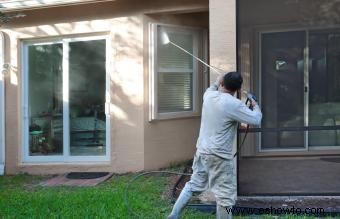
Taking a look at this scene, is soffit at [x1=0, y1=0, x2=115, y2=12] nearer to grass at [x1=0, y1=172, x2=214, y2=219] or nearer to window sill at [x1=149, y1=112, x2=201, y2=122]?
window sill at [x1=149, y1=112, x2=201, y2=122]

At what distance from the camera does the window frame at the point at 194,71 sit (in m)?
8.03

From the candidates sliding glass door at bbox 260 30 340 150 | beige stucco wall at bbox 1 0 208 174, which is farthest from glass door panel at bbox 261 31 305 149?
beige stucco wall at bbox 1 0 208 174

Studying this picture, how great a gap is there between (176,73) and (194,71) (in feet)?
1.35

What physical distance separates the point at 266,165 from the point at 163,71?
2.46 meters

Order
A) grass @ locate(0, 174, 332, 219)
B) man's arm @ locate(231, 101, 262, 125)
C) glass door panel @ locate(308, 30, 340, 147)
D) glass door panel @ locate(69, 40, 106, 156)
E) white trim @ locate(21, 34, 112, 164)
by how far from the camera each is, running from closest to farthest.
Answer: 1. man's arm @ locate(231, 101, 262, 125)
2. grass @ locate(0, 174, 332, 219)
3. glass door panel @ locate(308, 30, 340, 147)
4. white trim @ locate(21, 34, 112, 164)
5. glass door panel @ locate(69, 40, 106, 156)

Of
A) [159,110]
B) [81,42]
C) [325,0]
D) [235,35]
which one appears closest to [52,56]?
[81,42]

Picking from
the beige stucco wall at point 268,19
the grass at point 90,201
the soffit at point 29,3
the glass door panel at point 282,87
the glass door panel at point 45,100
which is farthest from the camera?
the glass door panel at point 45,100

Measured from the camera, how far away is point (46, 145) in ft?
29.0

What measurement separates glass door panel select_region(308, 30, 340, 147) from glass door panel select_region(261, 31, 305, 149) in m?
0.16

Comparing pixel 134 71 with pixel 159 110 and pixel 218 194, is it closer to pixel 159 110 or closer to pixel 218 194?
pixel 159 110

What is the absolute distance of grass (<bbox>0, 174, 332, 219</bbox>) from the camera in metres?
5.69

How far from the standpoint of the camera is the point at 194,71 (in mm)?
8703

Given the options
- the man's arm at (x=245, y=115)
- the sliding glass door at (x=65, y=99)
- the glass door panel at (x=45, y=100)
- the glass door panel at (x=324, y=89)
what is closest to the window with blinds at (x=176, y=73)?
the sliding glass door at (x=65, y=99)

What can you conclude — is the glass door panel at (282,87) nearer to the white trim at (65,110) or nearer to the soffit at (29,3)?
the white trim at (65,110)
